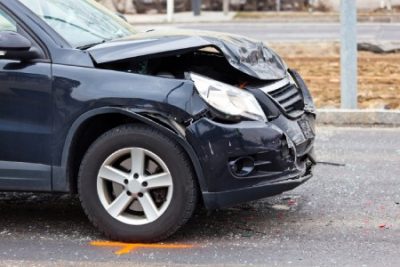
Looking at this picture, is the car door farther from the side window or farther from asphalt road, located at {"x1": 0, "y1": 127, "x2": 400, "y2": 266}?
asphalt road, located at {"x1": 0, "y1": 127, "x2": 400, "y2": 266}

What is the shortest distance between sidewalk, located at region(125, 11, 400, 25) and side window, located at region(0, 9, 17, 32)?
21804 millimetres

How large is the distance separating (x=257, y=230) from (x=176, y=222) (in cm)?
72

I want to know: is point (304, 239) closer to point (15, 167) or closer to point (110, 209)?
point (110, 209)

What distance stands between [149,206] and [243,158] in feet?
2.18

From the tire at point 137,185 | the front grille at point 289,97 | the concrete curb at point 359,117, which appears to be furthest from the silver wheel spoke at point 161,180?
the concrete curb at point 359,117

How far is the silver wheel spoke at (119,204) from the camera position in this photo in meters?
5.11

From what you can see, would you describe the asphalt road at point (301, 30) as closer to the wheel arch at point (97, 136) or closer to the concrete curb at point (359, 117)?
the concrete curb at point (359, 117)

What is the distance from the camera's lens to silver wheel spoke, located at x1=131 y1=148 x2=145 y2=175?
5.05 metres

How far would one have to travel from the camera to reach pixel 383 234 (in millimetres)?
5410

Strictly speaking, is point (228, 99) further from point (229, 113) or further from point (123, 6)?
point (123, 6)

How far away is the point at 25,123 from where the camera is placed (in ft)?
17.1

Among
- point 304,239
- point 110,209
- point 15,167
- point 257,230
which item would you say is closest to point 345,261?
point 304,239

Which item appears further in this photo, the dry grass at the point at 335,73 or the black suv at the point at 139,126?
the dry grass at the point at 335,73

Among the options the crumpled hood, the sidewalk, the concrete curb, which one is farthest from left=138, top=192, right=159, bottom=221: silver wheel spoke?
the sidewalk
